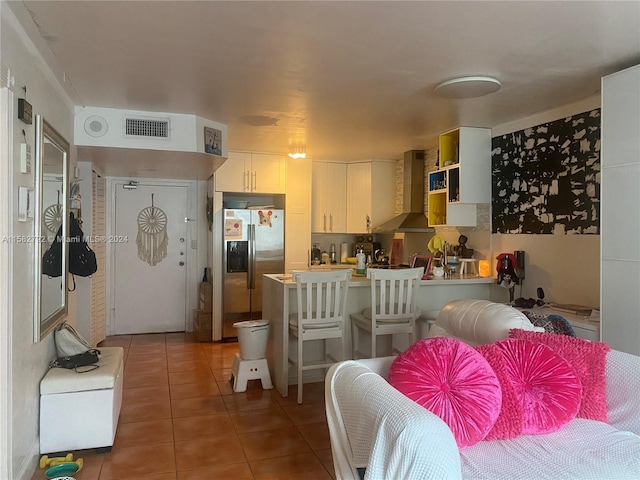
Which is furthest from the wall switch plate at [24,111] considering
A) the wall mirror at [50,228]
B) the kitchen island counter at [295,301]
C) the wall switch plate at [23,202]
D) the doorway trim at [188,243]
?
the doorway trim at [188,243]

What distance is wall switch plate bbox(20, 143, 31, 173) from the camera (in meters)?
2.32

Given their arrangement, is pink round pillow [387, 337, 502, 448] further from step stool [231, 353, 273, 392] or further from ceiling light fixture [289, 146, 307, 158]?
ceiling light fixture [289, 146, 307, 158]

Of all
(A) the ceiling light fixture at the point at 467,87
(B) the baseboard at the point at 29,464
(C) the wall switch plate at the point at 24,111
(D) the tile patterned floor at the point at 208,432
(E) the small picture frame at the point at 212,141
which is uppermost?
(A) the ceiling light fixture at the point at 467,87

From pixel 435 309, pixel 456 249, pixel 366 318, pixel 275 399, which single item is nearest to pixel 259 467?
pixel 275 399

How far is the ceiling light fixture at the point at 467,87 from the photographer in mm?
3010

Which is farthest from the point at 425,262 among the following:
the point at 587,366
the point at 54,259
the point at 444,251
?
the point at 54,259

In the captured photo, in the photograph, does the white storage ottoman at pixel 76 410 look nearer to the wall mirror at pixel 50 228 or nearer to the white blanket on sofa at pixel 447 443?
the wall mirror at pixel 50 228

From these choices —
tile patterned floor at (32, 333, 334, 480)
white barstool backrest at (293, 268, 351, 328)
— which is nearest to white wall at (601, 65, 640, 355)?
white barstool backrest at (293, 268, 351, 328)

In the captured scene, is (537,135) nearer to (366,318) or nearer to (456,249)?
(456,249)

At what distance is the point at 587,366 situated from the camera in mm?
2119

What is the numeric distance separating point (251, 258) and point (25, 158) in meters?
3.42

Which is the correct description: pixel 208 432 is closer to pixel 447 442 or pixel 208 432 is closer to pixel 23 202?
→ pixel 23 202

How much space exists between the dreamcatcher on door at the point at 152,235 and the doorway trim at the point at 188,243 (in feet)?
1.02

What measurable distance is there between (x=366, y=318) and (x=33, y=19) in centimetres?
297
